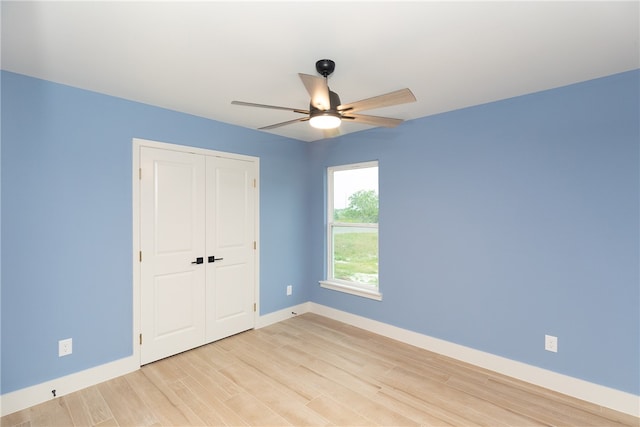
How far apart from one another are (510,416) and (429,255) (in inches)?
59.4

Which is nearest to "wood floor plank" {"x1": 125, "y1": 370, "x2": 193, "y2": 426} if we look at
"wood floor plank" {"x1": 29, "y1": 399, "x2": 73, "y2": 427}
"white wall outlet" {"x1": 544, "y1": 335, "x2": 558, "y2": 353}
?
"wood floor plank" {"x1": 29, "y1": 399, "x2": 73, "y2": 427}

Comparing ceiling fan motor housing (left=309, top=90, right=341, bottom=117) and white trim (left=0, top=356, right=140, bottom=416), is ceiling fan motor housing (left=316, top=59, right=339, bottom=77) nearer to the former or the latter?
ceiling fan motor housing (left=309, top=90, right=341, bottom=117)

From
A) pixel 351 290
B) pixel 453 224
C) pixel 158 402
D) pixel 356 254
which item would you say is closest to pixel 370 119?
pixel 453 224

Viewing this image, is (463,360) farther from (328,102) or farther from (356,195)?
(328,102)

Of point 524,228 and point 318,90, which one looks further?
point 524,228

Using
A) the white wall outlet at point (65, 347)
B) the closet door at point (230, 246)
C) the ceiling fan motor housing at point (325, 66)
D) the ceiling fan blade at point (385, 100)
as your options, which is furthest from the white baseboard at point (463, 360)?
the ceiling fan motor housing at point (325, 66)

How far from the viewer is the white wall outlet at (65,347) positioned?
2410 millimetres

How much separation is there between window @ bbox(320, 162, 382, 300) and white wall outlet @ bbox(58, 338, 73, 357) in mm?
2783

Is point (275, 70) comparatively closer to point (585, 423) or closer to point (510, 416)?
point (510, 416)

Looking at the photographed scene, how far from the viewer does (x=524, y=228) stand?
8.75 feet

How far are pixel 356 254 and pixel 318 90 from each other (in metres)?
2.68

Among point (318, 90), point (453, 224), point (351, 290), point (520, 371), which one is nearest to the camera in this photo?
point (318, 90)

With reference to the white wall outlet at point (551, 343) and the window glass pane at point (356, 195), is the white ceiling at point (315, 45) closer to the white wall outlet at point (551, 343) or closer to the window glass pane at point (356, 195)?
the window glass pane at point (356, 195)

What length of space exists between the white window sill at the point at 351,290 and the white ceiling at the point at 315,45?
2341 mm
